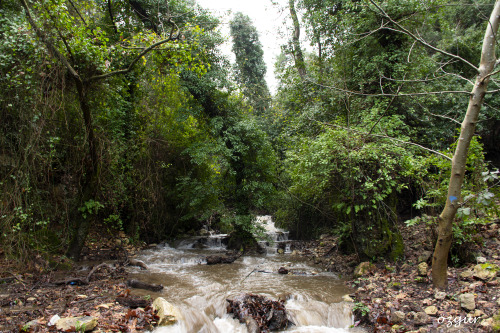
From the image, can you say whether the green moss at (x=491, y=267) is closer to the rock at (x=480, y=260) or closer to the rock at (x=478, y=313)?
the rock at (x=480, y=260)

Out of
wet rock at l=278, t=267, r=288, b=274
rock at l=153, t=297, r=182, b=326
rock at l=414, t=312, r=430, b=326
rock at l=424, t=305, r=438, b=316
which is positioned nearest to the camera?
rock at l=414, t=312, r=430, b=326

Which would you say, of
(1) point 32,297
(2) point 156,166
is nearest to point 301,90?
(2) point 156,166

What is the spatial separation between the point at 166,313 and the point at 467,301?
4.81m

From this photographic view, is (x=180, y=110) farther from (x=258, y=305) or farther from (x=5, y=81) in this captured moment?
(x=258, y=305)

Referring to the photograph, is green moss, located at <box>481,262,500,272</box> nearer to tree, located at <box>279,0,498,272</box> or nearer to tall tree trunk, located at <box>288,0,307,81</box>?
tree, located at <box>279,0,498,272</box>

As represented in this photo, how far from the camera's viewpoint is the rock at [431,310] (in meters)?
4.38

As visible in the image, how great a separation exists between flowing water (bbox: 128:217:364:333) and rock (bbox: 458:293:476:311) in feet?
→ 5.91

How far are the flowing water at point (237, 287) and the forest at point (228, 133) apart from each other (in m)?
1.54

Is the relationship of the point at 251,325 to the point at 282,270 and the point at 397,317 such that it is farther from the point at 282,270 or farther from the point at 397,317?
the point at 282,270

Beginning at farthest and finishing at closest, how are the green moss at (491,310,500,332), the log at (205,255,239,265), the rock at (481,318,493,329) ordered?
the log at (205,255,239,265) → the rock at (481,318,493,329) → the green moss at (491,310,500,332)

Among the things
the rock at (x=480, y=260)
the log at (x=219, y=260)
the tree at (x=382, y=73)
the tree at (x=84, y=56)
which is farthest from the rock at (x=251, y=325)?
the tree at (x=382, y=73)

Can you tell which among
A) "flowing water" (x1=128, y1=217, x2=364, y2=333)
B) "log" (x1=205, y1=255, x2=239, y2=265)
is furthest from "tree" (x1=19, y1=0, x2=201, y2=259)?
"log" (x1=205, y1=255, x2=239, y2=265)

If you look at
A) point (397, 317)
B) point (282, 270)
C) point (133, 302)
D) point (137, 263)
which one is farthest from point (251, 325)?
point (137, 263)

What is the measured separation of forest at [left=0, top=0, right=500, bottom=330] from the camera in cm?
551
